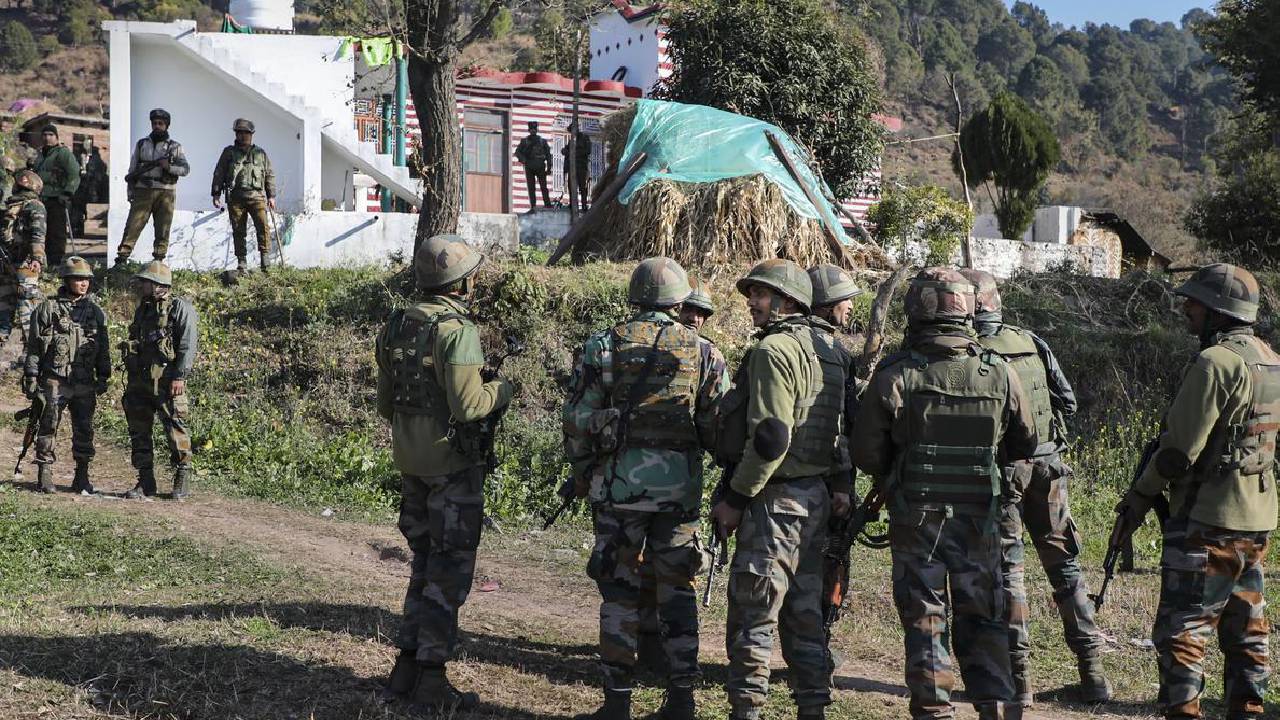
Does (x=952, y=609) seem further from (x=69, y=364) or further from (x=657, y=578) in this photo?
(x=69, y=364)

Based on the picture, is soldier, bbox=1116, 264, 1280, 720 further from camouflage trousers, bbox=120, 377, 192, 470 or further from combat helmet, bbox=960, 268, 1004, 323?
camouflage trousers, bbox=120, 377, 192, 470

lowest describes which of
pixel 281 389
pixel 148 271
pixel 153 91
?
pixel 281 389

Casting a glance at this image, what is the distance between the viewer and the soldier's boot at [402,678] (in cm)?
503

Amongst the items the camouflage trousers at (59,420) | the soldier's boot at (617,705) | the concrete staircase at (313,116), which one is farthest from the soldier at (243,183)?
the soldier's boot at (617,705)

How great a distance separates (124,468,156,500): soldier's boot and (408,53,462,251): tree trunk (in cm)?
468

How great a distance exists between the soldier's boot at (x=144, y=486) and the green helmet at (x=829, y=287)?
606 cm

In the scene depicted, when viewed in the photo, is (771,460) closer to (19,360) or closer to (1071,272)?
(19,360)

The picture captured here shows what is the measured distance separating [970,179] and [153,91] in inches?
796

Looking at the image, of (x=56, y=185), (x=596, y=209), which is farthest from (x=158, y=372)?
(x=56, y=185)

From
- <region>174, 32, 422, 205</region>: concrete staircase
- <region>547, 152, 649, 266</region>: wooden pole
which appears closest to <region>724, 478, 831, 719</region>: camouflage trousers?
<region>547, 152, 649, 266</region>: wooden pole

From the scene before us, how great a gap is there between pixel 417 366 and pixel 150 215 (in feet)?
33.3

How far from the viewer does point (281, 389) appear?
1156cm

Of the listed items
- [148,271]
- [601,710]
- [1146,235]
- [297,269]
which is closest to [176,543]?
[148,271]

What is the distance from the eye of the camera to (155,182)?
1347 centimetres
